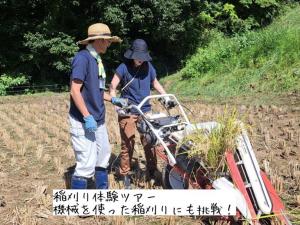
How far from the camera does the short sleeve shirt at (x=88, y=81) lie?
4.29 m

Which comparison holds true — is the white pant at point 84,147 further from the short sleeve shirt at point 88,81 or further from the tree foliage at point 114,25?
the tree foliage at point 114,25

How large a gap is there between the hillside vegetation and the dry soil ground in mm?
1167

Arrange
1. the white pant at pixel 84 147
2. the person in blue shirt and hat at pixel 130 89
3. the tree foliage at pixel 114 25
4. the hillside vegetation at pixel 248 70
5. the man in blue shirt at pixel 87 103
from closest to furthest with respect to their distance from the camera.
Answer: the man in blue shirt at pixel 87 103
the white pant at pixel 84 147
the person in blue shirt and hat at pixel 130 89
the hillside vegetation at pixel 248 70
the tree foliage at pixel 114 25

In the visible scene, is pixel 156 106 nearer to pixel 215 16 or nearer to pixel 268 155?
pixel 268 155

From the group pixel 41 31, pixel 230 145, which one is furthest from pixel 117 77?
pixel 41 31

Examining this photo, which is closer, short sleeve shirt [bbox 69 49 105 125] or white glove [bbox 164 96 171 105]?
short sleeve shirt [bbox 69 49 105 125]

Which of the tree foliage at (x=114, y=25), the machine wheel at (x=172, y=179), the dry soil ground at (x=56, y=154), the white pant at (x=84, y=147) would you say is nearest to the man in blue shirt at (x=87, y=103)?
the white pant at (x=84, y=147)

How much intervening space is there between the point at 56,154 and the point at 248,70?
7.63m
